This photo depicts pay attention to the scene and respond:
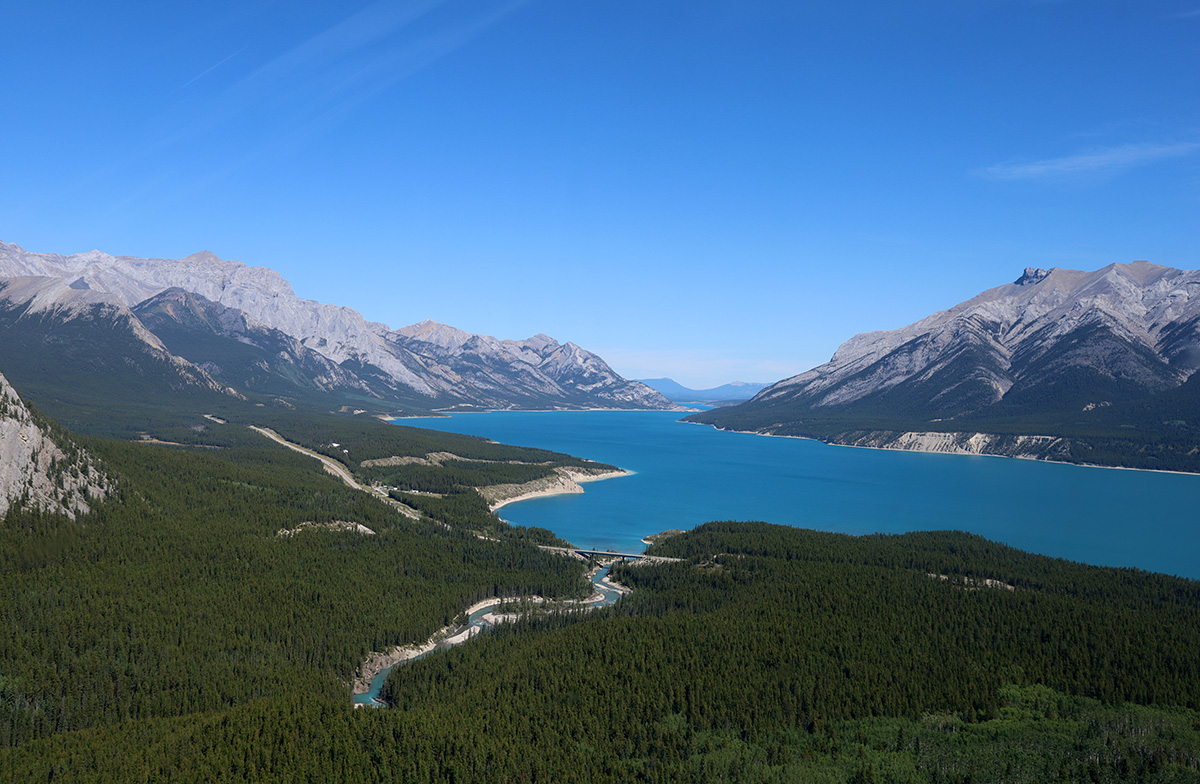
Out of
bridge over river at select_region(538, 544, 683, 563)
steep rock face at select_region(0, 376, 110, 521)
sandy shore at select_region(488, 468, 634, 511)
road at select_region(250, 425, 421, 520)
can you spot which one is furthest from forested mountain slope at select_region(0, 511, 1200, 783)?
sandy shore at select_region(488, 468, 634, 511)

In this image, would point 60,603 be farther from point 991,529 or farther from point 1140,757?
point 991,529

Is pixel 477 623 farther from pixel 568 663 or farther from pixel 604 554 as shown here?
pixel 604 554

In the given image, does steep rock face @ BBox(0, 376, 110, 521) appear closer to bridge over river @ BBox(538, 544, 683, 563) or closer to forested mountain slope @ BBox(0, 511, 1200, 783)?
forested mountain slope @ BBox(0, 511, 1200, 783)

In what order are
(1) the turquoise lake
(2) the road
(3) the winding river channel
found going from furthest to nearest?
1. (2) the road
2. (1) the turquoise lake
3. (3) the winding river channel

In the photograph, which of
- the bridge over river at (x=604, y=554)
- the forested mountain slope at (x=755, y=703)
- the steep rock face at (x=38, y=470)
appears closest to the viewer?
the forested mountain slope at (x=755, y=703)

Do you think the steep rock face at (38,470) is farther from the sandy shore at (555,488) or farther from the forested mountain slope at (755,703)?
the sandy shore at (555,488)

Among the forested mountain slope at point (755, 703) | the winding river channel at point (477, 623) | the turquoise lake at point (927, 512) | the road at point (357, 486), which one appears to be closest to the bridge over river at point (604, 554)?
the winding river channel at point (477, 623)

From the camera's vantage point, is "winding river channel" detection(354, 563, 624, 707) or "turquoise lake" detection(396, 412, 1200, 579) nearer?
"winding river channel" detection(354, 563, 624, 707)
